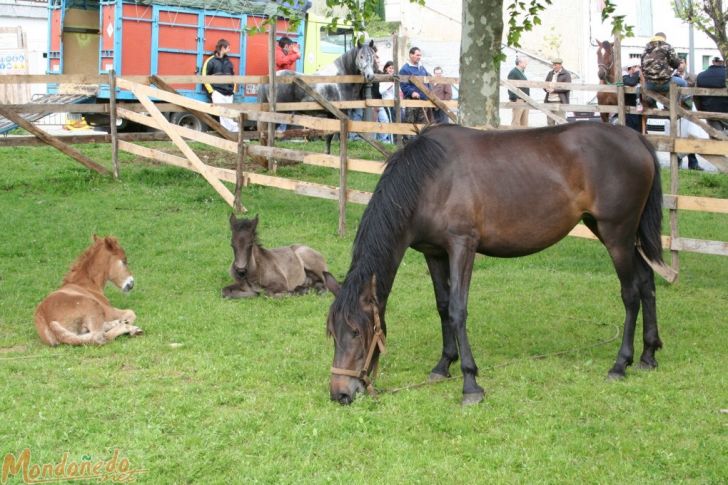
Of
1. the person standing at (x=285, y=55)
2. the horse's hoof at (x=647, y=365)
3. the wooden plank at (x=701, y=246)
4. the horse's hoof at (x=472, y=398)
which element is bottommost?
the horse's hoof at (x=472, y=398)

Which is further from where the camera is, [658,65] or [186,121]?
[186,121]

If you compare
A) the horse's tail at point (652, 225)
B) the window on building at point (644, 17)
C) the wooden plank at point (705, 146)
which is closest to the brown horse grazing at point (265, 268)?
the horse's tail at point (652, 225)

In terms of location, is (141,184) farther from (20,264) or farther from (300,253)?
(300,253)

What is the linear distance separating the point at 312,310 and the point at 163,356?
2181 mm

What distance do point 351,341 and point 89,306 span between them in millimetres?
2928

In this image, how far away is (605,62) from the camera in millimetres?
20812

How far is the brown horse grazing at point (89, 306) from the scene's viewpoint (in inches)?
311

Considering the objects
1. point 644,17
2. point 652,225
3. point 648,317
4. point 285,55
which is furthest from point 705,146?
point 644,17

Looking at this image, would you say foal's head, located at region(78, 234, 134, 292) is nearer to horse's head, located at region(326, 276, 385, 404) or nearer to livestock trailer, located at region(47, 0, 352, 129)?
horse's head, located at region(326, 276, 385, 404)

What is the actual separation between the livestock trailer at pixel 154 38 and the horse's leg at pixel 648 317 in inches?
542

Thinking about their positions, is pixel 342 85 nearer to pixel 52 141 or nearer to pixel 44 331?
pixel 52 141

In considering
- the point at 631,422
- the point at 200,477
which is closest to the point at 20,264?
the point at 200,477

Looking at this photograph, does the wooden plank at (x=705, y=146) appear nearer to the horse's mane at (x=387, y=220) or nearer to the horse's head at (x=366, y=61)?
the horse's mane at (x=387, y=220)

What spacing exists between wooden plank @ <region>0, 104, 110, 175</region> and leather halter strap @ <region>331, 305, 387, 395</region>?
9857mm
